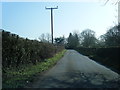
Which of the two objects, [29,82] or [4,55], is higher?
[4,55]

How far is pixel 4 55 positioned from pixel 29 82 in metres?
2.08

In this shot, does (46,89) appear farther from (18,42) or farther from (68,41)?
(68,41)

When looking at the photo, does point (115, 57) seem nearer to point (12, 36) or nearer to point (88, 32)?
point (12, 36)

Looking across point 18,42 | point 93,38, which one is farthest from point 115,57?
point 93,38

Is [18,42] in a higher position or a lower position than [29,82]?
higher

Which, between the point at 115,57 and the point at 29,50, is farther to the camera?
the point at 115,57

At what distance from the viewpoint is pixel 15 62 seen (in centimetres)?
1571

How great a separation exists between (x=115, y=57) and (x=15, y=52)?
15.5 metres

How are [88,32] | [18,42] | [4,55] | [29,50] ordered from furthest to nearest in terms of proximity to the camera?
[88,32]
[29,50]
[18,42]
[4,55]

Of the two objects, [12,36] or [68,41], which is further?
[68,41]

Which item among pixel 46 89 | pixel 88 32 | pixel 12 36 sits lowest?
pixel 46 89

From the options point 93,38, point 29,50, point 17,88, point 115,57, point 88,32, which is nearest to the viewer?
point 17,88

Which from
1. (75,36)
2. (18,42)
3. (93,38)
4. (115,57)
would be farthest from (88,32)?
(18,42)

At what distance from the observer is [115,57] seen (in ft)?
93.4
